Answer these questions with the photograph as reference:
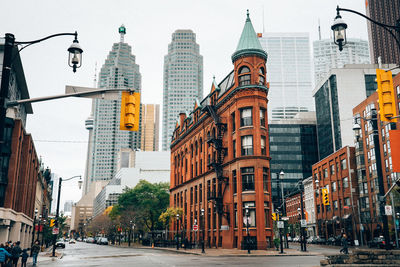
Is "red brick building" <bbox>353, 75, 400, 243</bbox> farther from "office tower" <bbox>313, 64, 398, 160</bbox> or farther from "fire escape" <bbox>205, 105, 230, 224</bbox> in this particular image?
"office tower" <bbox>313, 64, 398, 160</bbox>

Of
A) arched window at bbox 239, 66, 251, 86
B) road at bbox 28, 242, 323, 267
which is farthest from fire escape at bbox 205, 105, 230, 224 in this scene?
road at bbox 28, 242, 323, 267

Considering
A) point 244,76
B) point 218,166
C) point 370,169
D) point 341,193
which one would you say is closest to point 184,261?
point 218,166

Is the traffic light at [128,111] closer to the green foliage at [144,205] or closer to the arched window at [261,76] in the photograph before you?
the arched window at [261,76]

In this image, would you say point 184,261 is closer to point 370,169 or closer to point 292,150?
point 370,169

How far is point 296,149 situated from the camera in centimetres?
14962

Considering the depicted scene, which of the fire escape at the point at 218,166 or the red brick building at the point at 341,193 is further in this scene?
the red brick building at the point at 341,193

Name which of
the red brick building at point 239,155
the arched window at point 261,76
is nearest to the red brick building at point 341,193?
the red brick building at point 239,155

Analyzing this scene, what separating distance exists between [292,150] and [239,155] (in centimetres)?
10245

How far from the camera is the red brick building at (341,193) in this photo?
8269 centimetres

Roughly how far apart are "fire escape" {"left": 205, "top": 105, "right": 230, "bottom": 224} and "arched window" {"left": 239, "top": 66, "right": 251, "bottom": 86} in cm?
705

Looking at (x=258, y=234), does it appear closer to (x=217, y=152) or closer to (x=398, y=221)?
(x=217, y=152)

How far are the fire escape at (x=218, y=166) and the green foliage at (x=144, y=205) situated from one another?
39.3 m

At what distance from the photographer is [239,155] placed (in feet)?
167

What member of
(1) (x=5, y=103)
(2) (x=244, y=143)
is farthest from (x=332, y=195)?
(1) (x=5, y=103)
